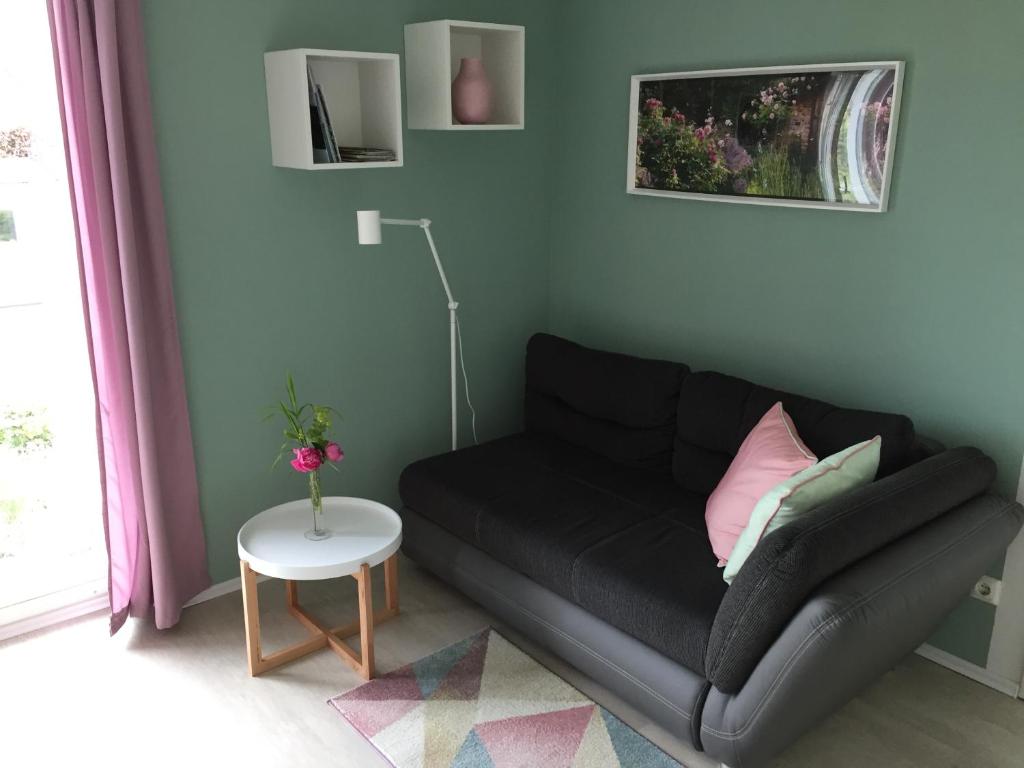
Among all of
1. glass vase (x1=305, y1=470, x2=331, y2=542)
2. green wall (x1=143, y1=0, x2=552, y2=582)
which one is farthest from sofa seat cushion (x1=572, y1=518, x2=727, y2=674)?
green wall (x1=143, y1=0, x2=552, y2=582)

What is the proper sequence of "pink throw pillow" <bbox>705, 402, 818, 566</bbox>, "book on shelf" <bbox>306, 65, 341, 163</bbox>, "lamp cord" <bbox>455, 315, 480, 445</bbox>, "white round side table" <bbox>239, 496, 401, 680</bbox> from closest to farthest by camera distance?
"pink throw pillow" <bbox>705, 402, 818, 566</bbox>, "white round side table" <bbox>239, 496, 401, 680</bbox>, "book on shelf" <bbox>306, 65, 341, 163</bbox>, "lamp cord" <bbox>455, 315, 480, 445</bbox>

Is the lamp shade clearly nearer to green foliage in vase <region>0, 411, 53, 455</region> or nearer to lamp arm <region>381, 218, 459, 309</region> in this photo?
lamp arm <region>381, 218, 459, 309</region>

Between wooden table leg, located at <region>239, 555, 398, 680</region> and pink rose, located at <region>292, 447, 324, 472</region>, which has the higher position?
pink rose, located at <region>292, 447, 324, 472</region>

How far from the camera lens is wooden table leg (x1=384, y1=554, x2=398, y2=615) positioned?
10.2 ft

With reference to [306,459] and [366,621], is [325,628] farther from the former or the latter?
[306,459]

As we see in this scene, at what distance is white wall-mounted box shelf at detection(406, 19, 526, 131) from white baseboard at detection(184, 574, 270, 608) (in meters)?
1.79

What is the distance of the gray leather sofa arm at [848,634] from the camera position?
207 centimetres

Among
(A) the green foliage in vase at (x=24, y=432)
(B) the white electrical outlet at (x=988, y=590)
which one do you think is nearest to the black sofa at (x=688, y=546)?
(B) the white electrical outlet at (x=988, y=590)

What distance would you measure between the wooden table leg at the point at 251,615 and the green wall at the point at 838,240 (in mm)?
1772

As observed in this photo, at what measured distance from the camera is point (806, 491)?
236 centimetres

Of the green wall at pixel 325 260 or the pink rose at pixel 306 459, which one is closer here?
the pink rose at pixel 306 459

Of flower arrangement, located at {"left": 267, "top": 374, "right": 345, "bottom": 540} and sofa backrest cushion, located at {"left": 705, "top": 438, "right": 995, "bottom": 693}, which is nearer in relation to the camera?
sofa backrest cushion, located at {"left": 705, "top": 438, "right": 995, "bottom": 693}

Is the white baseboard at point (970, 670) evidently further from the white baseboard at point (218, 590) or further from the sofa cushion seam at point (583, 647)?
the white baseboard at point (218, 590)

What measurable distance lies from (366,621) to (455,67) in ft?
6.68
